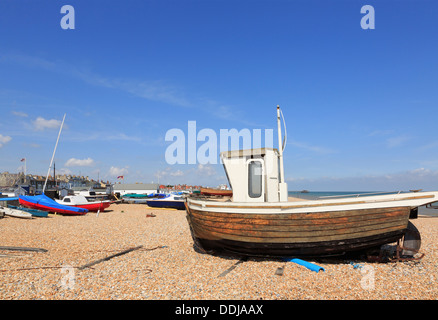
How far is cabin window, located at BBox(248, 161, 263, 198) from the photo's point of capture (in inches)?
430

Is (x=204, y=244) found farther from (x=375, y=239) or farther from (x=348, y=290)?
(x=375, y=239)

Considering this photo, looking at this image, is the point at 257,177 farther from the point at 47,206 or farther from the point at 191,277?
the point at 47,206

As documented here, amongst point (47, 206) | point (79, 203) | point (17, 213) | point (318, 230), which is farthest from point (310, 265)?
point (79, 203)

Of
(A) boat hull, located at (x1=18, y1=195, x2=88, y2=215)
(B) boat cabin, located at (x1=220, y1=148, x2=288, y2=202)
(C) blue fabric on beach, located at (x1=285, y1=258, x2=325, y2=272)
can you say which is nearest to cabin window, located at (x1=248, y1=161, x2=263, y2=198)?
(B) boat cabin, located at (x1=220, y1=148, x2=288, y2=202)

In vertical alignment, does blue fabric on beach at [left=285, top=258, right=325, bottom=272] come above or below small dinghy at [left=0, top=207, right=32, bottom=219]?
above

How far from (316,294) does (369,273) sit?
9.14 feet

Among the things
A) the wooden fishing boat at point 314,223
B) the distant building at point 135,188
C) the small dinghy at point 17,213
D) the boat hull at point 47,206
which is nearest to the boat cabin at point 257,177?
the wooden fishing boat at point 314,223

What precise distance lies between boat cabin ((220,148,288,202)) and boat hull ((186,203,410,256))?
1.36 m

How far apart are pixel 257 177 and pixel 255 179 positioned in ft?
0.38

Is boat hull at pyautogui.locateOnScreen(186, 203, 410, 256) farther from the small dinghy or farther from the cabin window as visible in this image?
the small dinghy

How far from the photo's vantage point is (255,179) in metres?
11.0

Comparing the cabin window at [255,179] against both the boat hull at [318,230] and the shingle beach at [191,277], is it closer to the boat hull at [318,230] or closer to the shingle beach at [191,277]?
the boat hull at [318,230]

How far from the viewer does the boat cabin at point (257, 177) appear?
10883 mm

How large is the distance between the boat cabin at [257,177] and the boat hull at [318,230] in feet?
4.45
